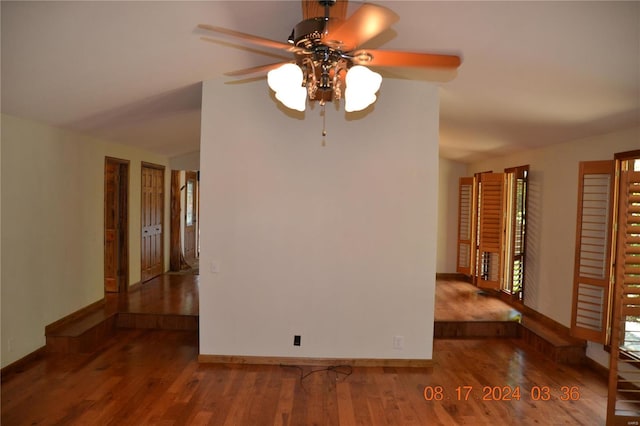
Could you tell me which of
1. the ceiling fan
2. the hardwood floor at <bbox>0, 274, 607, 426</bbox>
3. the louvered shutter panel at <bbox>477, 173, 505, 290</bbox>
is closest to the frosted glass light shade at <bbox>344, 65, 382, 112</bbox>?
the ceiling fan

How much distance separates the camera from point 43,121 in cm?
384

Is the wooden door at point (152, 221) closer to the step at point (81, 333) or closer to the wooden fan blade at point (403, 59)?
the step at point (81, 333)

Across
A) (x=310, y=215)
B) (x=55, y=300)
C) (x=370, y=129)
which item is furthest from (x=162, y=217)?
(x=370, y=129)

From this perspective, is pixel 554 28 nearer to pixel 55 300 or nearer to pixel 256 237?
pixel 256 237

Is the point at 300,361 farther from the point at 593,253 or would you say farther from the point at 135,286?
the point at 135,286

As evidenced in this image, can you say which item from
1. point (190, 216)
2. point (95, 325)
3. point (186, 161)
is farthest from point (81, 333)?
point (190, 216)

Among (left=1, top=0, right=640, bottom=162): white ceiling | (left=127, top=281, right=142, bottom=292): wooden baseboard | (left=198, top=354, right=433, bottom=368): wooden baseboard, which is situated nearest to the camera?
(left=1, top=0, right=640, bottom=162): white ceiling

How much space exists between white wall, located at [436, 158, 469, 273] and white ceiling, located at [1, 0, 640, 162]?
11.7 feet

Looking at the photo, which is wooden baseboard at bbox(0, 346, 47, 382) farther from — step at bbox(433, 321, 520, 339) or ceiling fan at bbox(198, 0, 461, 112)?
step at bbox(433, 321, 520, 339)

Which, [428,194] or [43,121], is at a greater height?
[43,121]

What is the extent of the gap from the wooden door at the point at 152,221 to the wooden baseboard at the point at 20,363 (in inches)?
100

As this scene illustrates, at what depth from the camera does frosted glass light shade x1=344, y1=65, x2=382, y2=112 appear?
1.80 m

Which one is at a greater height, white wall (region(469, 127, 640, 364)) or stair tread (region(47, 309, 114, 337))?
white wall (region(469, 127, 640, 364))

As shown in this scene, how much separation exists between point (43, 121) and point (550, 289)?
19.2 feet
